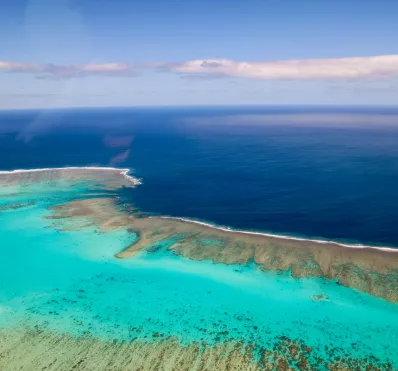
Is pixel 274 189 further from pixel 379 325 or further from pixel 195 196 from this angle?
pixel 379 325

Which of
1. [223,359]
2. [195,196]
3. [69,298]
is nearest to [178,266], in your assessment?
[69,298]

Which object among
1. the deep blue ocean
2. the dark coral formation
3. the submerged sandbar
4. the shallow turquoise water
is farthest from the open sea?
the submerged sandbar

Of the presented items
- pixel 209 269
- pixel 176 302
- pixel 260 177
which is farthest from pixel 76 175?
pixel 176 302

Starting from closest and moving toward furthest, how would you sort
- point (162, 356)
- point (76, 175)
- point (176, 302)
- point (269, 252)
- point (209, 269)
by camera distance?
point (162, 356)
point (176, 302)
point (209, 269)
point (269, 252)
point (76, 175)

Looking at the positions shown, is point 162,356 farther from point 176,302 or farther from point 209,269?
point 209,269

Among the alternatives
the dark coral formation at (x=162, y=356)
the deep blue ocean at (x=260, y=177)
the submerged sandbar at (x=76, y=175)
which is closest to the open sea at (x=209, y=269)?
the deep blue ocean at (x=260, y=177)

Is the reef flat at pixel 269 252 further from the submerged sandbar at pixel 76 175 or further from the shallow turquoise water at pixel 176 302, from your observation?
the submerged sandbar at pixel 76 175
